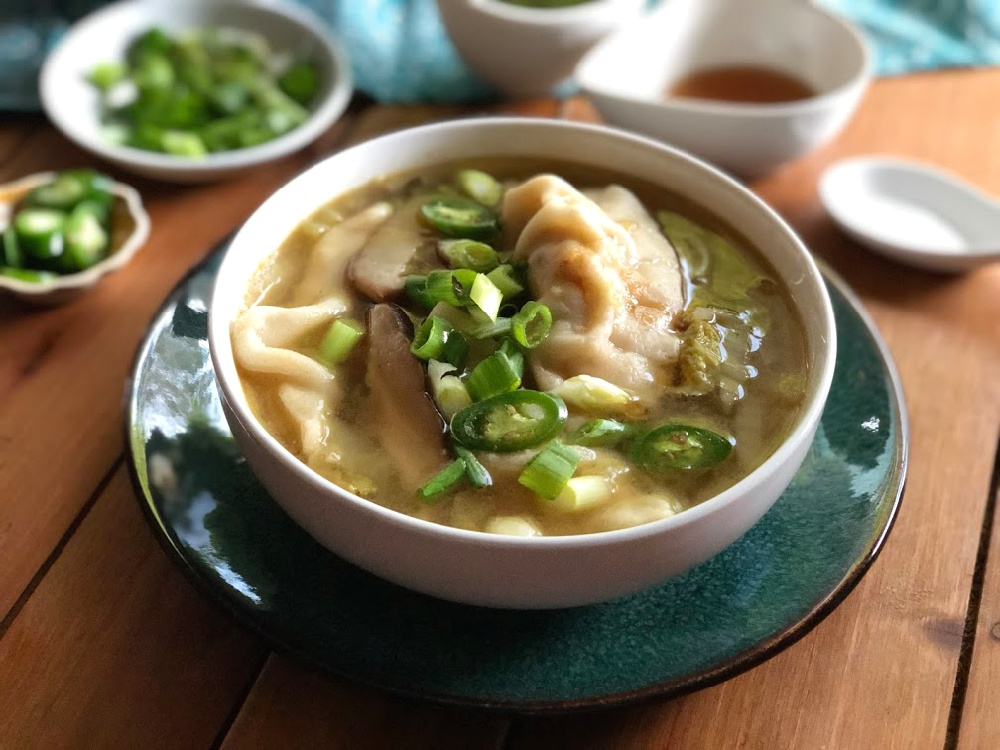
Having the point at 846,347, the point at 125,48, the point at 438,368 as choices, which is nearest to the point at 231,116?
the point at 125,48

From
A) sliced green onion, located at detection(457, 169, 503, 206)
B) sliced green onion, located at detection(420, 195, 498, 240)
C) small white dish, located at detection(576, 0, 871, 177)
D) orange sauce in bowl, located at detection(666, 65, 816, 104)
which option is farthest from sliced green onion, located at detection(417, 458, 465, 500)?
orange sauce in bowl, located at detection(666, 65, 816, 104)

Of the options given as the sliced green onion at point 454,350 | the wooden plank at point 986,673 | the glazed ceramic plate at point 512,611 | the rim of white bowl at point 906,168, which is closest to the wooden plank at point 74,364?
the glazed ceramic plate at point 512,611

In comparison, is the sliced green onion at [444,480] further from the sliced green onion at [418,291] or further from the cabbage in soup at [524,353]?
the sliced green onion at [418,291]

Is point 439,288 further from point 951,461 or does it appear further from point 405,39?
point 405,39

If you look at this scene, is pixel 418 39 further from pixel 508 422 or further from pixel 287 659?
pixel 287 659

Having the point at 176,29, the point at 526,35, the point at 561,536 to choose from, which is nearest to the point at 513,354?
the point at 561,536
